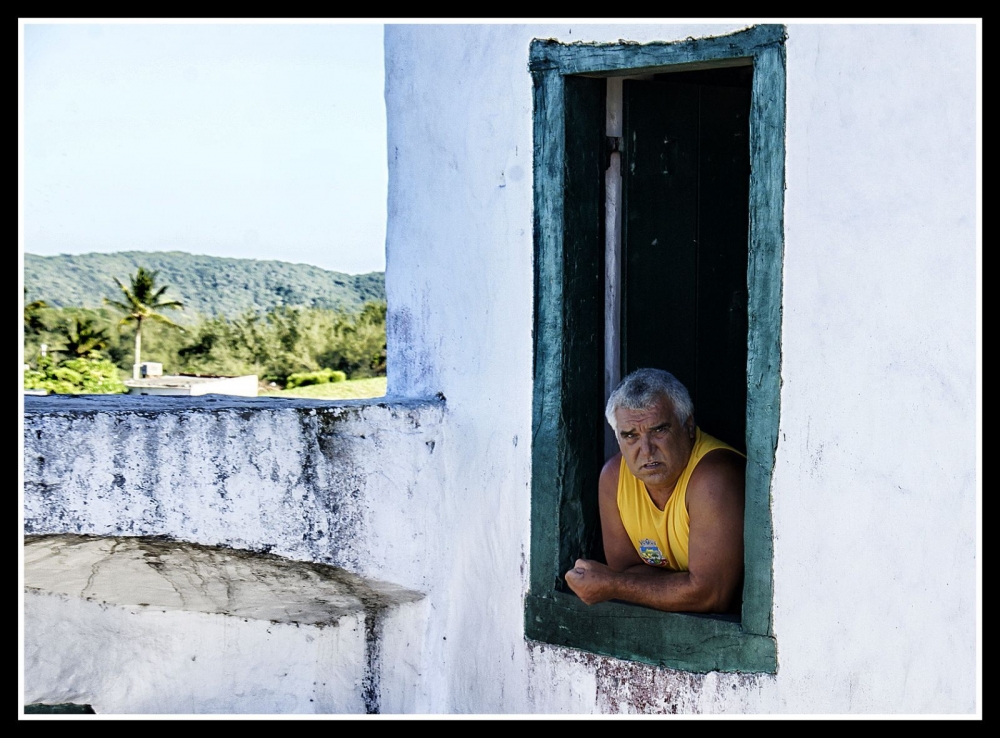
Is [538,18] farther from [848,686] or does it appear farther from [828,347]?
[848,686]

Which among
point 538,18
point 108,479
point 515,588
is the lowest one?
point 515,588

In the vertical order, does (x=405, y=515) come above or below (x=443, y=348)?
below

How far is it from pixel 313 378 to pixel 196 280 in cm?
855

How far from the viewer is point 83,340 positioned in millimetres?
27750

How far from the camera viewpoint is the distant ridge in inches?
1271

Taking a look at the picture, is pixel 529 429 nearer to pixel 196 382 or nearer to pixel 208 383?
pixel 196 382

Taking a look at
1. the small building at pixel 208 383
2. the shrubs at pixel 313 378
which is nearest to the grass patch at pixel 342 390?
the shrubs at pixel 313 378

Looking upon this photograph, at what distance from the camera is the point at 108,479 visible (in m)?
2.79

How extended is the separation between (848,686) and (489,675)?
976 millimetres

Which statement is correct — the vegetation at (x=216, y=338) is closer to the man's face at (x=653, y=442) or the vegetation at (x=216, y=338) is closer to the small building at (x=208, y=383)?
the small building at (x=208, y=383)

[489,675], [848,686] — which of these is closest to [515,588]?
[489,675]

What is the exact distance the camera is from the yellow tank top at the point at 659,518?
9.51 ft

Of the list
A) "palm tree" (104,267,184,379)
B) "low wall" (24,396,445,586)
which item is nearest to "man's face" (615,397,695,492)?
"low wall" (24,396,445,586)

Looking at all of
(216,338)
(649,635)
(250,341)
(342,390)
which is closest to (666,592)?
(649,635)
